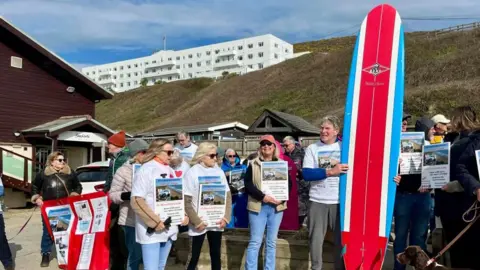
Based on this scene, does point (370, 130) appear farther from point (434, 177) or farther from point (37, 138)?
point (37, 138)

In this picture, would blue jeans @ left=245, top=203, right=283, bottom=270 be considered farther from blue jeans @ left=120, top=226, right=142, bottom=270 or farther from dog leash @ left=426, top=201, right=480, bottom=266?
dog leash @ left=426, top=201, right=480, bottom=266

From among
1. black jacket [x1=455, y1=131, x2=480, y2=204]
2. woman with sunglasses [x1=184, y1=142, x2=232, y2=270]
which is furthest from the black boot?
black jacket [x1=455, y1=131, x2=480, y2=204]

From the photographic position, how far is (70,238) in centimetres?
517

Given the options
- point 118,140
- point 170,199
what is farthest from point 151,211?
point 118,140

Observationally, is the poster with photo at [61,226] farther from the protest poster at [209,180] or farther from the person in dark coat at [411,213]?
the person in dark coat at [411,213]

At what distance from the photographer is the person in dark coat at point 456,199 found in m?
4.00

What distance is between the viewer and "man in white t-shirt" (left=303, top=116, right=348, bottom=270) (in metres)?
4.66

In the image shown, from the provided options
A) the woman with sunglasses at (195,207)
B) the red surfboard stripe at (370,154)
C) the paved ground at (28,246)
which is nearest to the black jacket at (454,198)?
the red surfboard stripe at (370,154)

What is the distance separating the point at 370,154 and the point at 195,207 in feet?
6.62

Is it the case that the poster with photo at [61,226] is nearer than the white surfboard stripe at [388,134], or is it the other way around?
the white surfboard stripe at [388,134]

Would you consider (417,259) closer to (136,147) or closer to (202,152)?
(202,152)

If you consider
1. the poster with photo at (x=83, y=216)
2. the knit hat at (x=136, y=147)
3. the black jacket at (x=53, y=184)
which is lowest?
the poster with photo at (x=83, y=216)

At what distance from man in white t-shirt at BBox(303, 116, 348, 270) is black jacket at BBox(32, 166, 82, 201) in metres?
3.44

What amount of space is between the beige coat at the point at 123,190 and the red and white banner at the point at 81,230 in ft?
0.99
